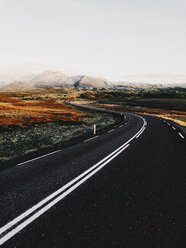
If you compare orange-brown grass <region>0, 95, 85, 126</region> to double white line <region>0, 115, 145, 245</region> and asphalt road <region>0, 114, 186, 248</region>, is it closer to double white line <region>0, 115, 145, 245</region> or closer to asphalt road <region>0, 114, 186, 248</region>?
asphalt road <region>0, 114, 186, 248</region>

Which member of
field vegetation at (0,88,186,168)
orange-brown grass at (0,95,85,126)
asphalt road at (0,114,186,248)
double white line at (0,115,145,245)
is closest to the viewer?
asphalt road at (0,114,186,248)

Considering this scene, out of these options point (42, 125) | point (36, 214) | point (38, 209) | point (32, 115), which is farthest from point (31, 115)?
point (36, 214)

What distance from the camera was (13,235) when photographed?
3.48 m

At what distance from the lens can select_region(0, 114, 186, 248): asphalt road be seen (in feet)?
11.3

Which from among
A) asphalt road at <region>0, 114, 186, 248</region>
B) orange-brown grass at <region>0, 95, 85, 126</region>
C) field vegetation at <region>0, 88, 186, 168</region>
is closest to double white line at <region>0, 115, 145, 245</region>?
asphalt road at <region>0, 114, 186, 248</region>

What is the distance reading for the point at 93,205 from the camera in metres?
4.55

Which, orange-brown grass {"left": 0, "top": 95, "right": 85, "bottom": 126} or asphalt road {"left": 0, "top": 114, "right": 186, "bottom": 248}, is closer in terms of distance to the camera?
asphalt road {"left": 0, "top": 114, "right": 186, "bottom": 248}

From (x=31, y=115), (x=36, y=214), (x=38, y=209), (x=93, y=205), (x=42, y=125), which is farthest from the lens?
(x=31, y=115)

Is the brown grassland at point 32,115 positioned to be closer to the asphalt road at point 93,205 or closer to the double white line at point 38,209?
the asphalt road at point 93,205

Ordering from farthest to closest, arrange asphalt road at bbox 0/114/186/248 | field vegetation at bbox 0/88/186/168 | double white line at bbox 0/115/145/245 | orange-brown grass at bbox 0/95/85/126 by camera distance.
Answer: orange-brown grass at bbox 0/95/85/126
field vegetation at bbox 0/88/186/168
double white line at bbox 0/115/145/245
asphalt road at bbox 0/114/186/248

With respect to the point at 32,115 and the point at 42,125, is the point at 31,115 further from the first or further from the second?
A: the point at 42,125

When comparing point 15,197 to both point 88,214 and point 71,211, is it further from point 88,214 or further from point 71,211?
point 88,214

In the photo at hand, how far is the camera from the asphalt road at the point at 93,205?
343cm

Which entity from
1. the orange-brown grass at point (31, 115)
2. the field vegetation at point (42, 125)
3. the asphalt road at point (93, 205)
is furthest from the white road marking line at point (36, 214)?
the orange-brown grass at point (31, 115)
